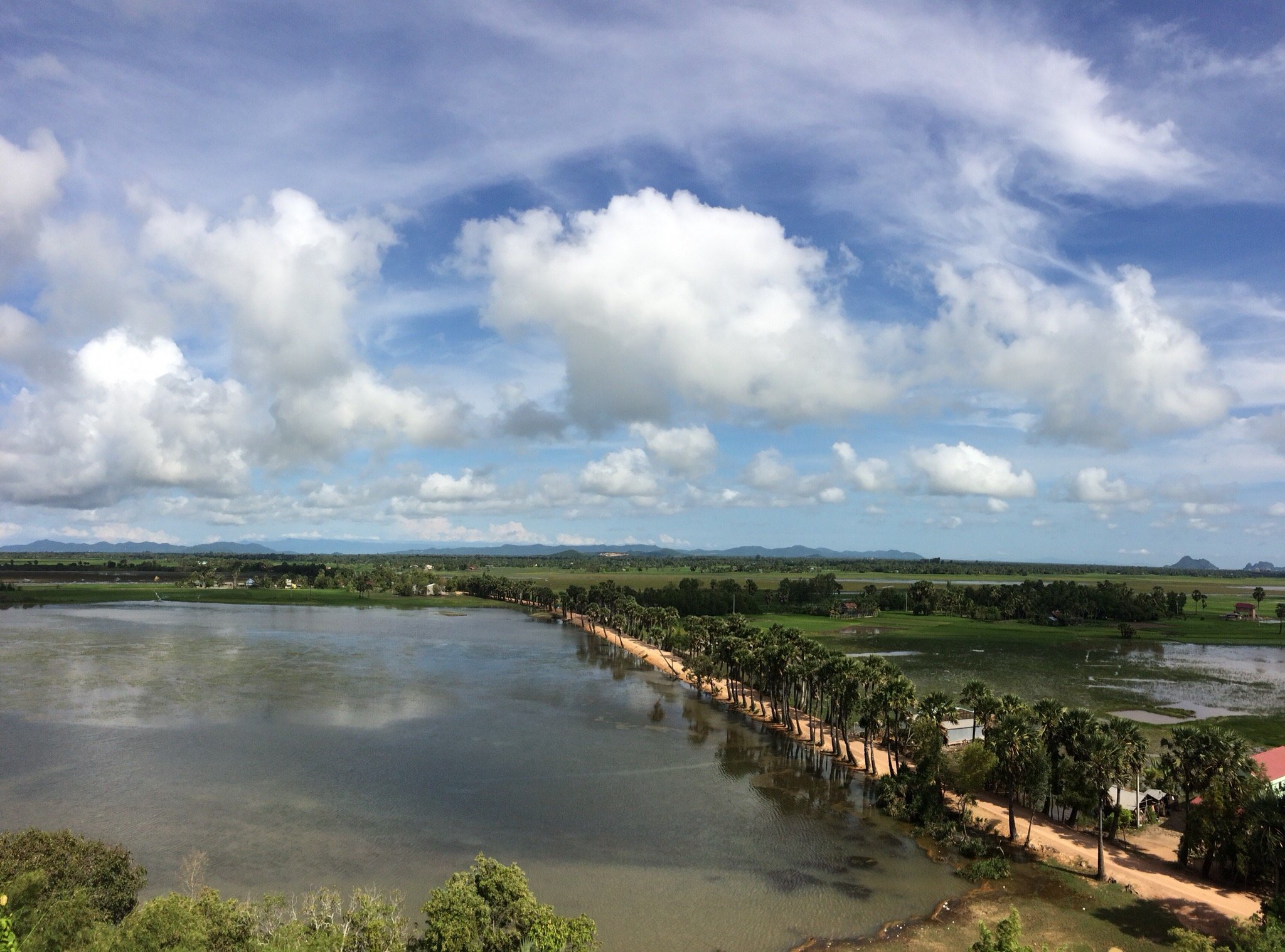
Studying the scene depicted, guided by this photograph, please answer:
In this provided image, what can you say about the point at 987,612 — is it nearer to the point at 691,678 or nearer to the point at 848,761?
the point at 691,678

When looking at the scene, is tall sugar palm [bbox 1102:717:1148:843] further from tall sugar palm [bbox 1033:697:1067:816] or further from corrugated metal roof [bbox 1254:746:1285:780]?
corrugated metal roof [bbox 1254:746:1285:780]

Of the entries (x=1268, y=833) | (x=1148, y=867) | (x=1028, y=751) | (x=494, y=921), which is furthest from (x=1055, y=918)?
(x=494, y=921)

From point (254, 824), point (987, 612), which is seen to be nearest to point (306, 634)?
point (254, 824)

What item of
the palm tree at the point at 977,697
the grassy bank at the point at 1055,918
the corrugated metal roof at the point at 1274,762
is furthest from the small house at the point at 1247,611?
the grassy bank at the point at 1055,918

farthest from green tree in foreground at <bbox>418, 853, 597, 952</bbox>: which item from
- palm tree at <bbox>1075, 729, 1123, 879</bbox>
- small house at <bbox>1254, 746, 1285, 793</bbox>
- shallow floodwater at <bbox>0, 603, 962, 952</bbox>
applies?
small house at <bbox>1254, 746, 1285, 793</bbox>

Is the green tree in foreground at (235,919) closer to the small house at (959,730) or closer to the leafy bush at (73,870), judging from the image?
the leafy bush at (73,870)

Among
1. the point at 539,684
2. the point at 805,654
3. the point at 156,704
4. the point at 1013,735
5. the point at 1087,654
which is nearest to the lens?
the point at 1013,735
